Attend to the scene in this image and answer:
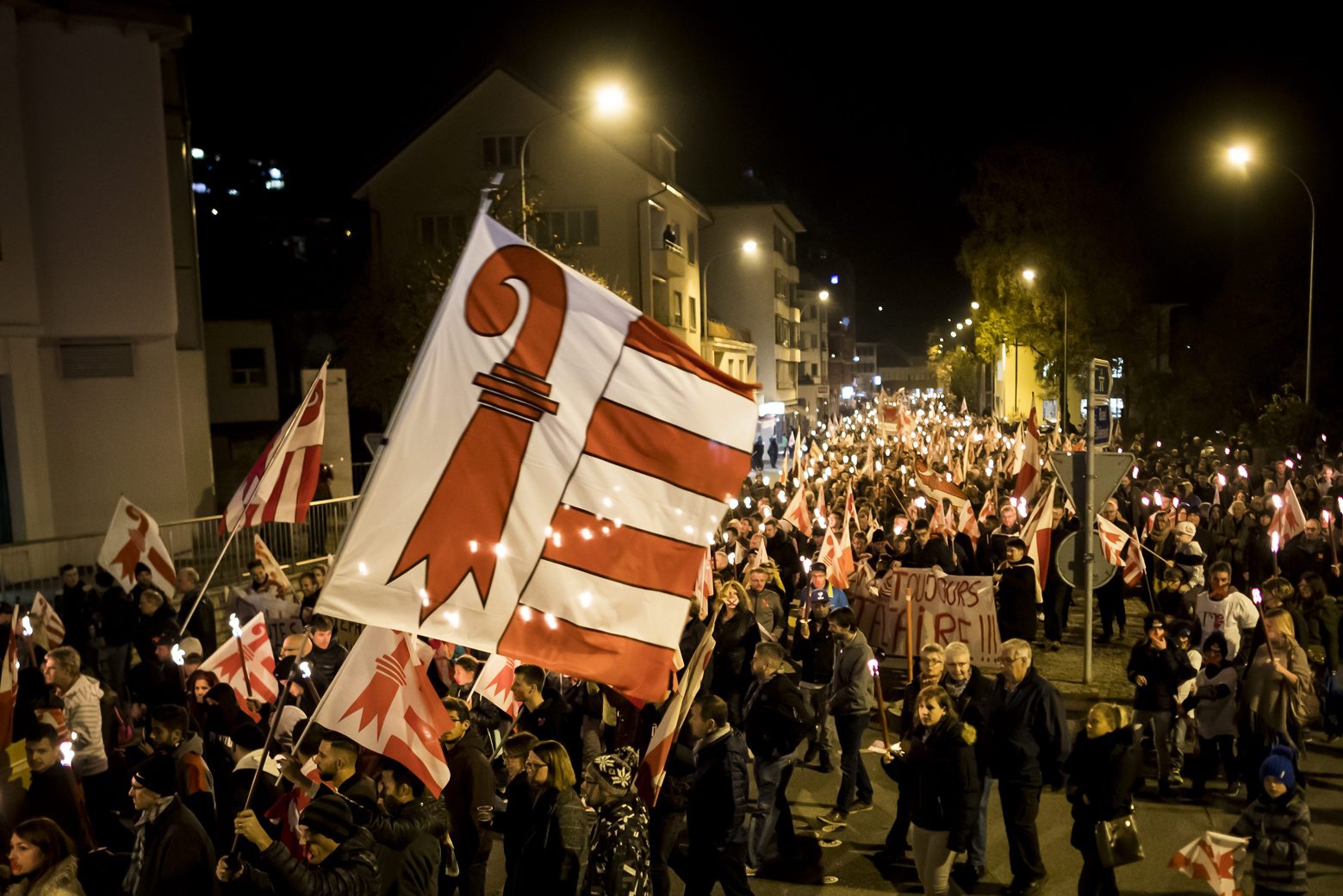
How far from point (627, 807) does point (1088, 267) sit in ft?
128

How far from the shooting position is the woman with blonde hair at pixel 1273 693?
25.5 feet

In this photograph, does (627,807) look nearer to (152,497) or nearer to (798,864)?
(798,864)

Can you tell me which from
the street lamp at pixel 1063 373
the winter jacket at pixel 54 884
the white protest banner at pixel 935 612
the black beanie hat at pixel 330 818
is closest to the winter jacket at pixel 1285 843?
the black beanie hat at pixel 330 818

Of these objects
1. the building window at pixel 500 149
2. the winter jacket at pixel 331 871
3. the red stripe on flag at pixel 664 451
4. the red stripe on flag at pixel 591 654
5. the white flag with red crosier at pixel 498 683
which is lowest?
the white flag with red crosier at pixel 498 683

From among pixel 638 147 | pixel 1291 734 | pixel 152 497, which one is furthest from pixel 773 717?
pixel 638 147

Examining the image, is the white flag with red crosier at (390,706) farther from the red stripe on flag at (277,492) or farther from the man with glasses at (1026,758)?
the man with glasses at (1026,758)

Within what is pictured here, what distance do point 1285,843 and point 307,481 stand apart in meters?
7.24

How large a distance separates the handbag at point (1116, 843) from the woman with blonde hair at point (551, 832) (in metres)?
3.07

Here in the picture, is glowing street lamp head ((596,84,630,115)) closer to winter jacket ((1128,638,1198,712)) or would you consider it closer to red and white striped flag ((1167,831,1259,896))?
winter jacket ((1128,638,1198,712))

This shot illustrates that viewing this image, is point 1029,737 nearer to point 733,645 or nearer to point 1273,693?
point 1273,693

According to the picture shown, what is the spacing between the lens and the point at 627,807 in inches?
221

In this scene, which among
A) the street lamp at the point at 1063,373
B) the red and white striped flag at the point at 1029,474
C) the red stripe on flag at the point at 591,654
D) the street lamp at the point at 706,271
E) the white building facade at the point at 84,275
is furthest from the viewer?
the street lamp at the point at 1063,373

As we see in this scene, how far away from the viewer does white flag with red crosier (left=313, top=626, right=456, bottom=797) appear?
5.96 meters

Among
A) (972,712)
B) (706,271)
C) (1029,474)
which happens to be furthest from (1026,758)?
(706,271)
